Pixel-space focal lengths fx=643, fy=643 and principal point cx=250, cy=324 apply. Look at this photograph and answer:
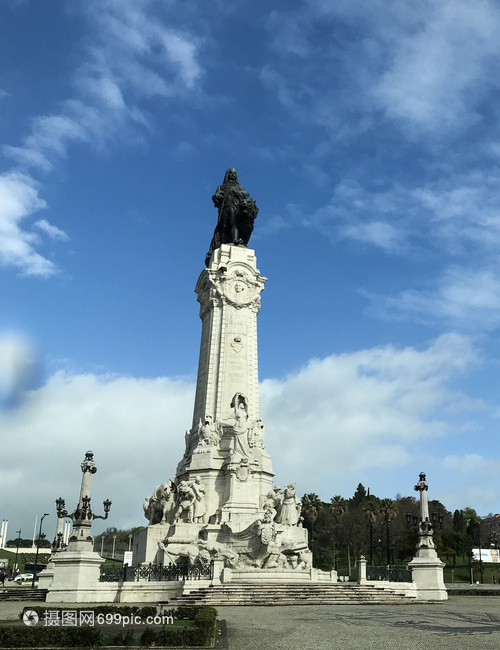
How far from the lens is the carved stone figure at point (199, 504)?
32.5m

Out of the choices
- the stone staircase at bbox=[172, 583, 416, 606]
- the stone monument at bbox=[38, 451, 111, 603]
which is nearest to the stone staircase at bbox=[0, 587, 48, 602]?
the stone monument at bbox=[38, 451, 111, 603]

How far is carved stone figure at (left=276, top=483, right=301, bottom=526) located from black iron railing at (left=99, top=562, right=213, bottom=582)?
236 inches

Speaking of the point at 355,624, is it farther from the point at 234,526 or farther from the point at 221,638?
the point at 234,526

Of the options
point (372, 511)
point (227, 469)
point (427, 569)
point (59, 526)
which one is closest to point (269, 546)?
point (227, 469)

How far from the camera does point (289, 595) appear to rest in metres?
24.1

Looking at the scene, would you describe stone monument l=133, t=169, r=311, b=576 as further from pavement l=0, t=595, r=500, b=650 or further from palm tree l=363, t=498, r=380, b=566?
palm tree l=363, t=498, r=380, b=566

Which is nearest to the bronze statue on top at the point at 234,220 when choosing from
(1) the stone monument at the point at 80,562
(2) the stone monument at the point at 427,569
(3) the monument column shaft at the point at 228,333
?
(3) the monument column shaft at the point at 228,333

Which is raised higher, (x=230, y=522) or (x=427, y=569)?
(x=230, y=522)

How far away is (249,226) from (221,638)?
33137mm

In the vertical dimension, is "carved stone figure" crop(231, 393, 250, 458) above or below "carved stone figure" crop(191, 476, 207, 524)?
above

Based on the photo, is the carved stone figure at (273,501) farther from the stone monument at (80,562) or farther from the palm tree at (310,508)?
the palm tree at (310,508)

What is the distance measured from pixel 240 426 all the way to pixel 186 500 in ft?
16.3

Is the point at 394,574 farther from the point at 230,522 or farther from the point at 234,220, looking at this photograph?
the point at 234,220

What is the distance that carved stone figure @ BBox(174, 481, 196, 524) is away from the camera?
32.3 m
